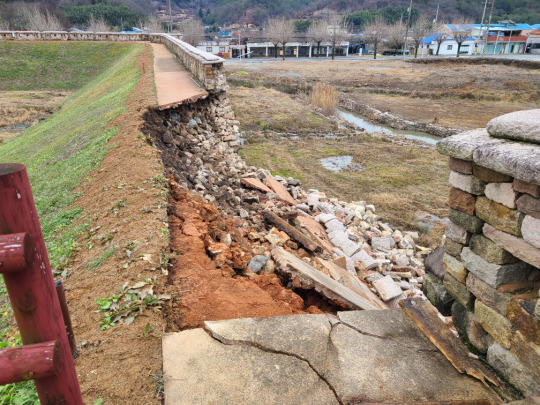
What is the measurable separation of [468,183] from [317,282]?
193cm

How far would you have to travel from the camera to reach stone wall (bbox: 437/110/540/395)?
9.51 ft

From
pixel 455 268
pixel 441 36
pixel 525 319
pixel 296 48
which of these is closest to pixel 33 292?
pixel 525 319

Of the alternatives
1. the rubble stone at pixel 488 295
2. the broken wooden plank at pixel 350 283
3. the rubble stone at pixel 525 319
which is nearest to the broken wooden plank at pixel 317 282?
the broken wooden plank at pixel 350 283

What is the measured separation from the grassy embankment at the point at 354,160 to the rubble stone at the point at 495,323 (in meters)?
6.75

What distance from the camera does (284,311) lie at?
13.1ft

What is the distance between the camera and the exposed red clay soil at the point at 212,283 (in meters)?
3.75

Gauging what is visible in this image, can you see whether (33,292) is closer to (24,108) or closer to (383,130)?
(383,130)

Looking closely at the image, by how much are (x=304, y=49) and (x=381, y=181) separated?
220 ft

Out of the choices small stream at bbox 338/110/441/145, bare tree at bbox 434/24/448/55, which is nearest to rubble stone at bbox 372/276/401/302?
small stream at bbox 338/110/441/145

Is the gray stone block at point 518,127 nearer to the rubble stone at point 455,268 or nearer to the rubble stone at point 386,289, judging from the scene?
the rubble stone at point 455,268

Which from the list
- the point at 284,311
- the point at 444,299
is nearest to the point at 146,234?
the point at 284,311

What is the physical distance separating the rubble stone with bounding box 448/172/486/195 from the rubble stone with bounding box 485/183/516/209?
106mm

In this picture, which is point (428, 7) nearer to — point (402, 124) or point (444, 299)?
point (402, 124)

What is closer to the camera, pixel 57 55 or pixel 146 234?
pixel 146 234
